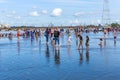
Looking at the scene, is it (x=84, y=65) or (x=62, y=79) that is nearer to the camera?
(x=62, y=79)

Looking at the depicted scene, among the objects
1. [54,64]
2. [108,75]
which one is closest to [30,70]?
[54,64]

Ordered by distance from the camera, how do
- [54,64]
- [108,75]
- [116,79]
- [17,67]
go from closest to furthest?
[116,79] → [108,75] → [17,67] → [54,64]

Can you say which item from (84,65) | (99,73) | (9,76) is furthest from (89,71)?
(9,76)

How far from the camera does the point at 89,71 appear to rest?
57.8 feet

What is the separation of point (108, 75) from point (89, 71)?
156 centimetres

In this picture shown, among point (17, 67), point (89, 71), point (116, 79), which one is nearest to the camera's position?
point (116, 79)

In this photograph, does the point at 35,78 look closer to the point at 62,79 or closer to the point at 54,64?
the point at 62,79

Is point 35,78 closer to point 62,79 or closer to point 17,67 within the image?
point 62,79

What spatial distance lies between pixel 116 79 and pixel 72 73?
2.67m

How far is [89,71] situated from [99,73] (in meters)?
0.81

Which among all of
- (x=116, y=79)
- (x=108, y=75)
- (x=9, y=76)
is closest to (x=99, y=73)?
(x=108, y=75)

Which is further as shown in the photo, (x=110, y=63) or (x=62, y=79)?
(x=110, y=63)

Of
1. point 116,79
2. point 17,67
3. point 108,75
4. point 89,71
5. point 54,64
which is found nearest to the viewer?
point 116,79

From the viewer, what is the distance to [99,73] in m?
16.9
